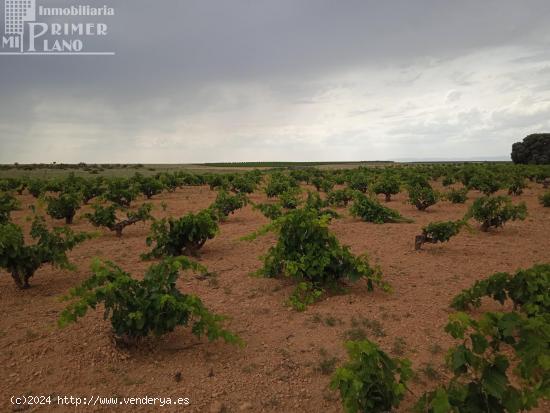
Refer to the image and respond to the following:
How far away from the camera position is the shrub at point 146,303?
360 centimetres

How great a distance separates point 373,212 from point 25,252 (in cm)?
837

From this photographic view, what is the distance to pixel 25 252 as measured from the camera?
529 centimetres

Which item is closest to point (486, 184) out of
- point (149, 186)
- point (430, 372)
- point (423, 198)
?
point (423, 198)

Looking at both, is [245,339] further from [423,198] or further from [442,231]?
[423,198]

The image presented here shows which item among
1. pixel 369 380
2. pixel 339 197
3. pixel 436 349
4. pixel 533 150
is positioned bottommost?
pixel 436 349

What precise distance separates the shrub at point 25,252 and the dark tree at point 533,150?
60.1 m

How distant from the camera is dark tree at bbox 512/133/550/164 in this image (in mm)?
52819

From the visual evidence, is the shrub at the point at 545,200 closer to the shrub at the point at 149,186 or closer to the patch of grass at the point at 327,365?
the patch of grass at the point at 327,365

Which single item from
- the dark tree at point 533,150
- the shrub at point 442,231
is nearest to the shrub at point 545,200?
the shrub at point 442,231

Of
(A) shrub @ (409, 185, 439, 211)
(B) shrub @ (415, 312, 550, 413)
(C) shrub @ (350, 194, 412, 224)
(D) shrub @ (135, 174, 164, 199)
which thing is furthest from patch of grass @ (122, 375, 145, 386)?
(D) shrub @ (135, 174, 164, 199)

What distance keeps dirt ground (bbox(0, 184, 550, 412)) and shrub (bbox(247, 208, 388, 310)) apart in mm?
244

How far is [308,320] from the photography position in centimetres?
462

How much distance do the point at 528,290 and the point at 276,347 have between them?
2.60 m

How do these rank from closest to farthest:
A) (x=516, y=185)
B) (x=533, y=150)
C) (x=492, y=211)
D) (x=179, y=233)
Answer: (x=179, y=233) < (x=492, y=211) < (x=516, y=185) < (x=533, y=150)
